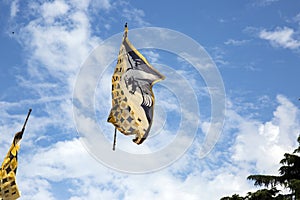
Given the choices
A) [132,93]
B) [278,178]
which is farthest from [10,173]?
[278,178]

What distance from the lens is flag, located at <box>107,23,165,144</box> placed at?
17594 millimetres

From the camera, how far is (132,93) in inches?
735

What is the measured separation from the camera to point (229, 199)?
26234 millimetres

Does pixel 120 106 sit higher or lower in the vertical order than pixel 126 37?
lower

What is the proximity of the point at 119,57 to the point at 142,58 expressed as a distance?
1.02 meters

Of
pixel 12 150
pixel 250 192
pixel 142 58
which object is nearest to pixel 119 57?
pixel 142 58

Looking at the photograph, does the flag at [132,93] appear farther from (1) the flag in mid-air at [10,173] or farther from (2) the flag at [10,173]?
(2) the flag at [10,173]

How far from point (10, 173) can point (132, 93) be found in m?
7.26

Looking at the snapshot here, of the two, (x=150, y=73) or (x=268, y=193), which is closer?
(x=150, y=73)

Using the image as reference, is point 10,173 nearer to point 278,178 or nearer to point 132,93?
point 132,93

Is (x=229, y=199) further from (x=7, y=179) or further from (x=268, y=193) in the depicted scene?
(x=7, y=179)

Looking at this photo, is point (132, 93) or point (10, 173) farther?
point (10, 173)

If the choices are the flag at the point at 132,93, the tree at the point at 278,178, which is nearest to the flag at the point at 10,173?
the flag at the point at 132,93

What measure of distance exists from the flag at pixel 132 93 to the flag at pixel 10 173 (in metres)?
6.24
